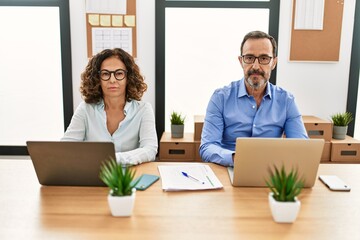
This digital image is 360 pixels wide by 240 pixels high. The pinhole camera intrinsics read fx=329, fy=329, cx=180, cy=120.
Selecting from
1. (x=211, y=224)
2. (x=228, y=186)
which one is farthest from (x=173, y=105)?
(x=211, y=224)

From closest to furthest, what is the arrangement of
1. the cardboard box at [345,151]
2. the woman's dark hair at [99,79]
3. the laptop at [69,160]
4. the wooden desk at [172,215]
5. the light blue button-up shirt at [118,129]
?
the wooden desk at [172,215], the laptop at [69,160], the light blue button-up shirt at [118,129], the woman's dark hair at [99,79], the cardboard box at [345,151]

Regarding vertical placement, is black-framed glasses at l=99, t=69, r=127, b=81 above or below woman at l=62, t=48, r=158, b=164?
above

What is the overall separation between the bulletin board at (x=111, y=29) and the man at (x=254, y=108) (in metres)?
1.58

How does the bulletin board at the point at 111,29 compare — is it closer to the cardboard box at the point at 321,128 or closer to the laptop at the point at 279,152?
the cardboard box at the point at 321,128

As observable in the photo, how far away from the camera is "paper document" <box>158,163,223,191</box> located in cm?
129

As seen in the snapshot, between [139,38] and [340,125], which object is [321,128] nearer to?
[340,125]

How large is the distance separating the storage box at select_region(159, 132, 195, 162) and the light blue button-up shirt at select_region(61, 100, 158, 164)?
1.16m

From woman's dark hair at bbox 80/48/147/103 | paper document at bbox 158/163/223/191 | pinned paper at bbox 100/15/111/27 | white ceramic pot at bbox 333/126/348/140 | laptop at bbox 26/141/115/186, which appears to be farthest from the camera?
pinned paper at bbox 100/15/111/27

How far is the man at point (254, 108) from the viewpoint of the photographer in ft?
6.35

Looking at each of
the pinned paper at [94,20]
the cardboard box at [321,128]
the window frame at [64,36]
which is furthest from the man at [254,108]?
the window frame at [64,36]

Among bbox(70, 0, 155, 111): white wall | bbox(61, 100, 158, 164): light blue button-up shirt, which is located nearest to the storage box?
bbox(70, 0, 155, 111): white wall

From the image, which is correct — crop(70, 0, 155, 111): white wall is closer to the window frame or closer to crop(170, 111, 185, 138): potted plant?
the window frame

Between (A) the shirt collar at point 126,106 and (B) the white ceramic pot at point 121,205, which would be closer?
(B) the white ceramic pot at point 121,205

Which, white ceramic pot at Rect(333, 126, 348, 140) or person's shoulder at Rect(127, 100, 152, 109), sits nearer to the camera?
person's shoulder at Rect(127, 100, 152, 109)
